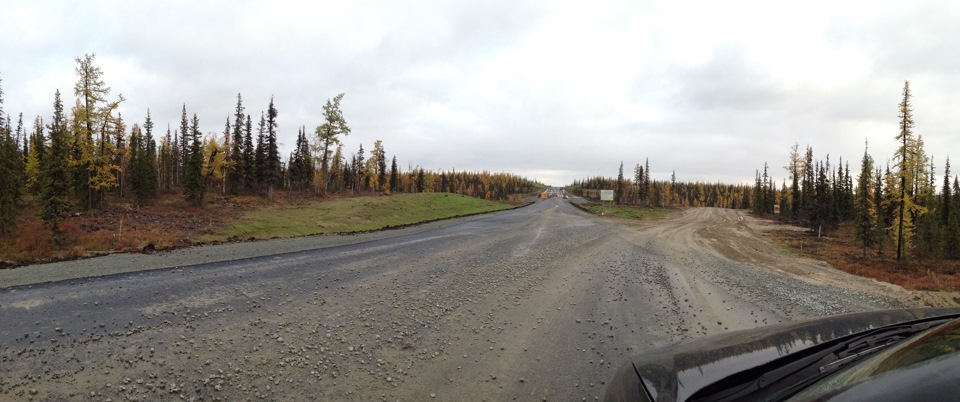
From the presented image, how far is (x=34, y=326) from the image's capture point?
275 inches

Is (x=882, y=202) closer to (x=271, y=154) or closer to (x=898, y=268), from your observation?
(x=898, y=268)

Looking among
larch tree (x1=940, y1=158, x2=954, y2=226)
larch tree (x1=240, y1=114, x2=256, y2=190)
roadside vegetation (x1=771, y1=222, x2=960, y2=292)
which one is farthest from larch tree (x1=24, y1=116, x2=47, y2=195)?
larch tree (x1=940, y1=158, x2=954, y2=226)

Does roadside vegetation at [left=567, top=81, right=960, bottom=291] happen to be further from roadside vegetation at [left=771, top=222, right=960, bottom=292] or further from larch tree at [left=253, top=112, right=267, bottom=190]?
larch tree at [left=253, top=112, right=267, bottom=190]

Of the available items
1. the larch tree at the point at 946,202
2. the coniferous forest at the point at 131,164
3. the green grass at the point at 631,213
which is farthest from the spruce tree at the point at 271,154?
the larch tree at the point at 946,202

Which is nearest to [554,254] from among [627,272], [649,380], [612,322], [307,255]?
[627,272]

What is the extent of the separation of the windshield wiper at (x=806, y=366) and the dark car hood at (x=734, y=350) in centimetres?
6

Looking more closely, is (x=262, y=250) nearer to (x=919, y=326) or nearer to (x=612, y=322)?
(x=612, y=322)

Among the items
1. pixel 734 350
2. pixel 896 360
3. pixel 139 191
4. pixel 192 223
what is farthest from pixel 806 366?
pixel 139 191

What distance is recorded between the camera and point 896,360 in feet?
5.61

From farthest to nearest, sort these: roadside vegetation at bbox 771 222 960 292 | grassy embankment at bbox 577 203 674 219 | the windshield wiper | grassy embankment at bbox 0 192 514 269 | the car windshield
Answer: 1. grassy embankment at bbox 577 203 674 219
2. grassy embankment at bbox 0 192 514 269
3. roadside vegetation at bbox 771 222 960 292
4. the windshield wiper
5. the car windshield

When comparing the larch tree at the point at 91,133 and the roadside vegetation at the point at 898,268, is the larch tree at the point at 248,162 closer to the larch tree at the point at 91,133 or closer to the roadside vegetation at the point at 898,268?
the larch tree at the point at 91,133

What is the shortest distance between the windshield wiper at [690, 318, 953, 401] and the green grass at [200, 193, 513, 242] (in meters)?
27.7

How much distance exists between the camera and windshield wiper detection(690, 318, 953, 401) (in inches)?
79.4

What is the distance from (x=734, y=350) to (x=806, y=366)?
40 centimetres
